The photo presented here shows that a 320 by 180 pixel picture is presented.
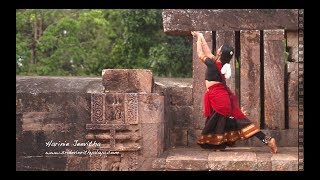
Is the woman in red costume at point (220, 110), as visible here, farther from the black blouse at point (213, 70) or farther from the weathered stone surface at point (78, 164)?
the weathered stone surface at point (78, 164)

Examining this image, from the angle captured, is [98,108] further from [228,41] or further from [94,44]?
[94,44]

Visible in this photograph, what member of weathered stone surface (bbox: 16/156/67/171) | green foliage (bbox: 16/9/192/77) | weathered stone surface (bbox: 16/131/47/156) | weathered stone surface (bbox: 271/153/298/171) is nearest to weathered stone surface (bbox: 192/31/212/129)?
weathered stone surface (bbox: 271/153/298/171)

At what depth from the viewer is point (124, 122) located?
696 centimetres

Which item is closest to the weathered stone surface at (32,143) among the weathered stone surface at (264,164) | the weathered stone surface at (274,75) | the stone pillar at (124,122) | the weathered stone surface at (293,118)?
the stone pillar at (124,122)

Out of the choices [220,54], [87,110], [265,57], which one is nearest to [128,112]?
[87,110]

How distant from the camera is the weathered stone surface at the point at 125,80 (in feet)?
23.2

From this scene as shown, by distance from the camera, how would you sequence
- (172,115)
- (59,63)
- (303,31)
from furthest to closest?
1. (59,63)
2. (172,115)
3. (303,31)

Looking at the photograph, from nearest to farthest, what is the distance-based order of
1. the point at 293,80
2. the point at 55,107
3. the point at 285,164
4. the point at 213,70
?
the point at 285,164, the point at 55,107, the point at 213,70, the point at 293,80

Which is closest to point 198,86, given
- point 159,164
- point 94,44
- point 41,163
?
point 159,164

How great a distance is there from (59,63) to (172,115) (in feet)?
26.1

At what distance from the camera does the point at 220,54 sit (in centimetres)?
758

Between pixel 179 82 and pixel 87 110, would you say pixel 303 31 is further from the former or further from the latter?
pixel 87 110

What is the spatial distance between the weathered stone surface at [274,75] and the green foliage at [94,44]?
5.35 metres

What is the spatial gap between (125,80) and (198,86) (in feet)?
4.18
